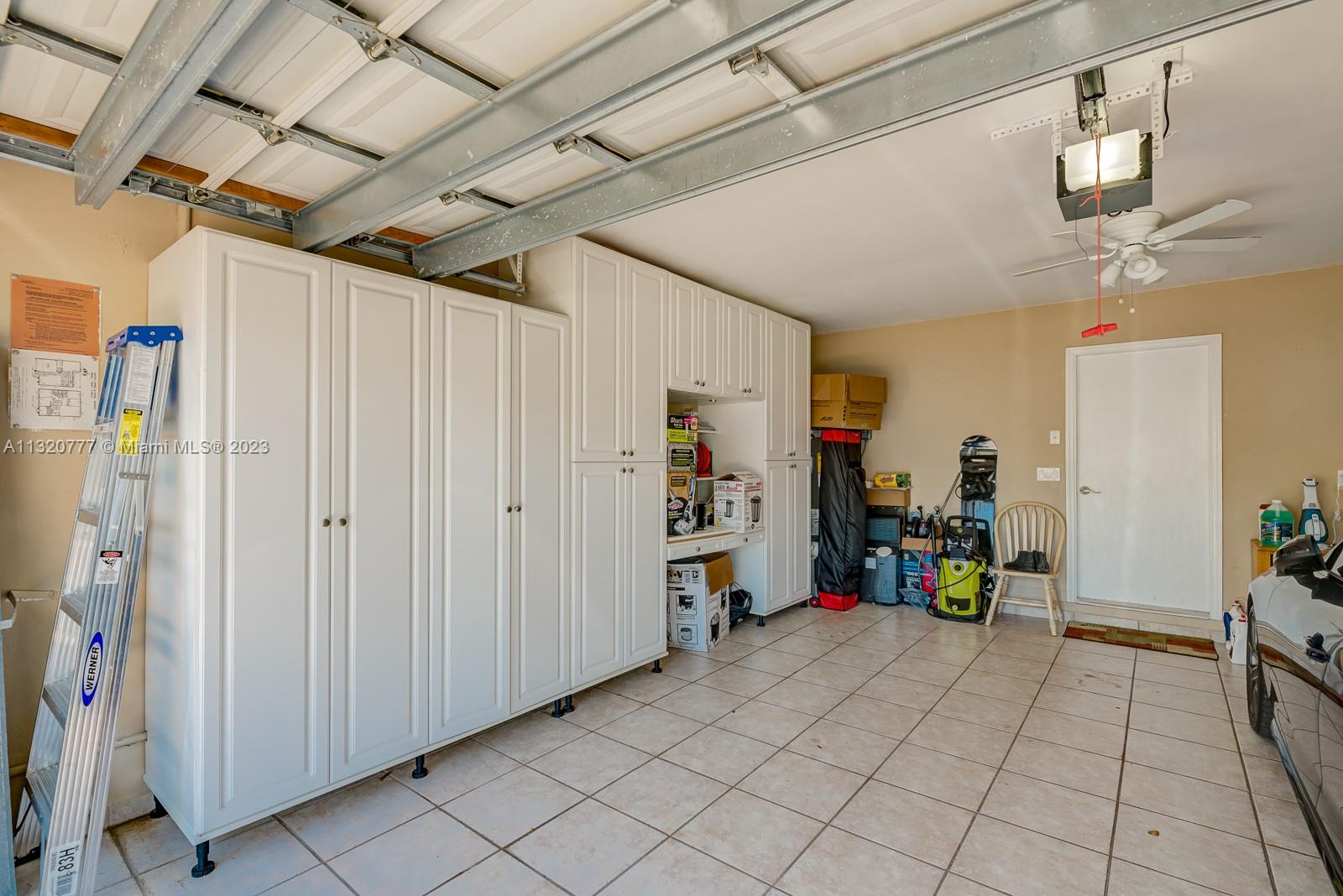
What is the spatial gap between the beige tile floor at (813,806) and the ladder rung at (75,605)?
858 millimetres

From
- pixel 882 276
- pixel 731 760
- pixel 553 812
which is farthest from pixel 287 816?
pixel 882 276

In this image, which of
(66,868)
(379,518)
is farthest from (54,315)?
(66,868)

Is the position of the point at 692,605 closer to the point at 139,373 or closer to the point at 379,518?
the point at 379,518

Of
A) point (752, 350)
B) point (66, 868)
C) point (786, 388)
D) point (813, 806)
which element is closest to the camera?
point (66, 868)

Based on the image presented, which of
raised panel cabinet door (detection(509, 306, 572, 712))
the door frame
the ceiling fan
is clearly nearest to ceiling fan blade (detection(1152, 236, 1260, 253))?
the ceiling fan

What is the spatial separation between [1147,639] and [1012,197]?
3.54 meters

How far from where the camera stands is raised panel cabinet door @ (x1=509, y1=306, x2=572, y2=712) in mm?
2967

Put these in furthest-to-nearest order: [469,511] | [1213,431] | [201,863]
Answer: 1. [1213,431]
2. [469,511]
3. [201,863]

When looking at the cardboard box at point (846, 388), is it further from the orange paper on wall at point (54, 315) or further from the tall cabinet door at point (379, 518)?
the orange paper on wall at point (54, 315)

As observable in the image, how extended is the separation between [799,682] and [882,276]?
2.67m

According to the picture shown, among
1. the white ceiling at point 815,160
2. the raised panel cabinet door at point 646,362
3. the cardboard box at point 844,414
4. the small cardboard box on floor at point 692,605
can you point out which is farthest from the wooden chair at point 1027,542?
the raised panel cabinet door at point 646,362

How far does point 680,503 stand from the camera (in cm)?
417

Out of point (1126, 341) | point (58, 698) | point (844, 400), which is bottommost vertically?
point (58, 698)

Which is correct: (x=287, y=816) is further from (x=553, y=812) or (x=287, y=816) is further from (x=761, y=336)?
(x=761, y=336)
